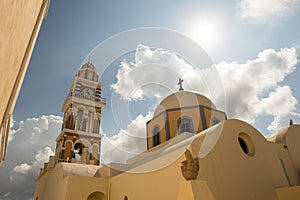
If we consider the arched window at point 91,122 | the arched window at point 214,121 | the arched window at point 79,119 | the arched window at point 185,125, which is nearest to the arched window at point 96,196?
the arched window at point 185,125

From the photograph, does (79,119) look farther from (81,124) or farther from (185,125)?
(185,125)

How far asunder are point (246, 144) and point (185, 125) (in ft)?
11.2

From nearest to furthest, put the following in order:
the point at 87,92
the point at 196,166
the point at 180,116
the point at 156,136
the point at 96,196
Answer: the point at 196,166, the point at 96,196, the point at 180,116, the point at 156,136, the point at 87,92

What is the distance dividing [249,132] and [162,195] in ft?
13.5

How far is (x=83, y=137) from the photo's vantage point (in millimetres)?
14195

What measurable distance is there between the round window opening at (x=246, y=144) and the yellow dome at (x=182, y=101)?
3684mm

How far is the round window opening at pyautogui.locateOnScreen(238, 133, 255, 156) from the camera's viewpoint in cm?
Answer: 758

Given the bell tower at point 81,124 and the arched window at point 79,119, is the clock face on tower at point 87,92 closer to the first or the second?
the bell tower at point 81,124

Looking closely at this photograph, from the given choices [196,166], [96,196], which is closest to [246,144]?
[196,166]

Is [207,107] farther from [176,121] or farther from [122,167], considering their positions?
[122,167]

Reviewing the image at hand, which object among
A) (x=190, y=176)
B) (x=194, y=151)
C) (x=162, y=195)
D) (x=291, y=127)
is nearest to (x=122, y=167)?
(x=162, y=195)

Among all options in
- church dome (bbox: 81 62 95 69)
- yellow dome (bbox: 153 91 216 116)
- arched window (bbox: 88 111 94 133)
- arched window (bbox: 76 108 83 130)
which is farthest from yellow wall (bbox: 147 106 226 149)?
church dome (bbox: 81 62 95 69)

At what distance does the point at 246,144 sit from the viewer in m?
7.71

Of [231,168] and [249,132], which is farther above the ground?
[249,132]
